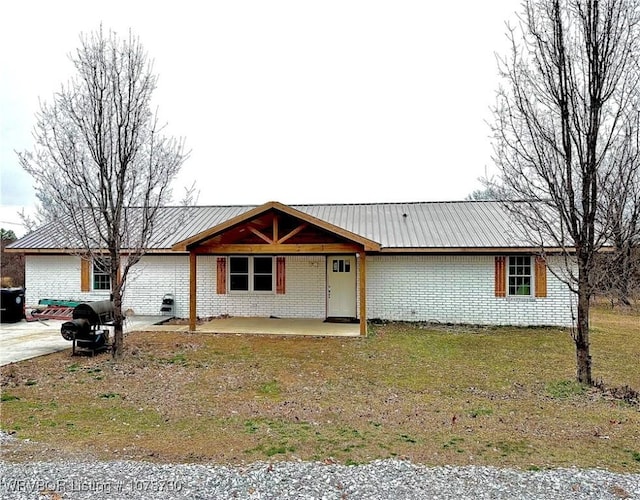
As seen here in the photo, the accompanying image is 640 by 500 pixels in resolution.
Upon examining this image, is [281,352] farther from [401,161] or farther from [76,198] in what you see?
[401,161]

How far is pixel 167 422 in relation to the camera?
194 inches

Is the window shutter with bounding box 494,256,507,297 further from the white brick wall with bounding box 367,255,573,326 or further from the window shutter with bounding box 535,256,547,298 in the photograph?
the window shutter with bounding box 535,256,547,298

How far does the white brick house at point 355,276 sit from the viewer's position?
12492 mm

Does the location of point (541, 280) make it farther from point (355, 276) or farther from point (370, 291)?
point (355, 276)

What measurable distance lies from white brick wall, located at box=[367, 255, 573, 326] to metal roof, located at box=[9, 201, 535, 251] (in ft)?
1.69

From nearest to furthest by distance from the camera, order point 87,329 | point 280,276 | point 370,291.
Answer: point 87,329 < point 370,291 < point 280,276

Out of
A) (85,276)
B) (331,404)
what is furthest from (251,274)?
(331,404)

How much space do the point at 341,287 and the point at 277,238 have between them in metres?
3.63

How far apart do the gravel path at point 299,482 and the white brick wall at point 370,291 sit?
9.39 metres

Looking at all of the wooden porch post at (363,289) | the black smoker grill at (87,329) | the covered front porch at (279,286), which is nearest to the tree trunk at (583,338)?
the wooden porch post at (363,289)

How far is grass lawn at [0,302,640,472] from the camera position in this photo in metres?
4.13

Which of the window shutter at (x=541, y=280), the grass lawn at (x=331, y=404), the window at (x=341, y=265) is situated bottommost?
the grass lawn at (x=331, y=404)

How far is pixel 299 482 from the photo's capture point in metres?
3.45

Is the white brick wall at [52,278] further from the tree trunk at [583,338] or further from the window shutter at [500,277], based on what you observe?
the tree trunk at [583,338]
